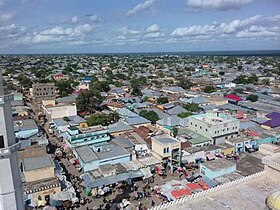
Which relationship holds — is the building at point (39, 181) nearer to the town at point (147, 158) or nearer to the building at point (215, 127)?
the town at point (147, 158)

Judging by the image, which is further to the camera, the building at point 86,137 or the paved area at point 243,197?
the building at point 86,137

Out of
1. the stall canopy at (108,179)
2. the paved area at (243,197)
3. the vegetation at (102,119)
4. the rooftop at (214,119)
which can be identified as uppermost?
the paved area at (243,197)

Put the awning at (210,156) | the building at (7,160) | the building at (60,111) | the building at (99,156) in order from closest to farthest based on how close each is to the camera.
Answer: the building at (7,160)
the building at (99,156)
the awning at (210,156)
the building at (60,111)

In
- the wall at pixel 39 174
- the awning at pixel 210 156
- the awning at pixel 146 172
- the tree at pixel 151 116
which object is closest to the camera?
the wall at pixel 39 174

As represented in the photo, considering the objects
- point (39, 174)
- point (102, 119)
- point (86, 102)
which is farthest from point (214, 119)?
point (86, 102)

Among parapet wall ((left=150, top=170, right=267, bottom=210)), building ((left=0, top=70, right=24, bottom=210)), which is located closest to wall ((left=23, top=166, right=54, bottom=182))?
building ((left=0, top=70, right=24, bottom=210))

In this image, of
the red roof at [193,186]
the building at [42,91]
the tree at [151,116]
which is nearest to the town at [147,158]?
the red roof at [193,186]

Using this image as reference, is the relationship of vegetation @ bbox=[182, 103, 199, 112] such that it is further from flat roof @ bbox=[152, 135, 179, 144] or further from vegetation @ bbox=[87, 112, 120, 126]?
flat roof @ bbox=[152, 135, 179, 144]
